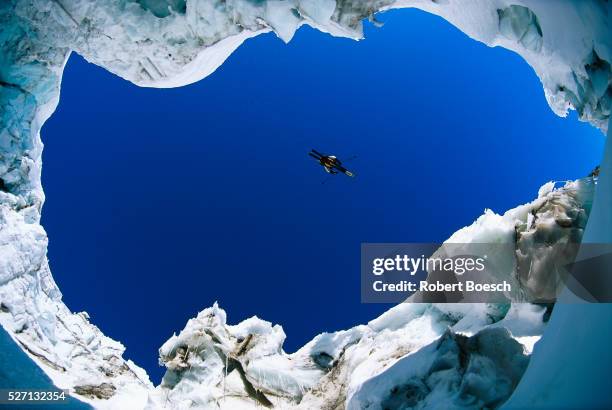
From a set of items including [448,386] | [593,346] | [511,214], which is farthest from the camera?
[511,214]

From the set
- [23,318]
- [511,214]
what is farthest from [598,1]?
[23,318]

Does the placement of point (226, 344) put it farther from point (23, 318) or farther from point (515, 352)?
point (515, 352)

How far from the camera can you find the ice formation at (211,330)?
6824 mm

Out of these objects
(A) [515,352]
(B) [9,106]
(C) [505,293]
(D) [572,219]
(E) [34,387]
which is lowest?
(E) [34,387]

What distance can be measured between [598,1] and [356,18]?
4.49 meters

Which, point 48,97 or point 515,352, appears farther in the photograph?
point 48,97

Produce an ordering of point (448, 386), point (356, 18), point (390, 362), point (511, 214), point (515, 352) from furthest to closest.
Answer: point (511, 214), point (390, 362), point (356, 18), point (448, 386), point (515, 352)

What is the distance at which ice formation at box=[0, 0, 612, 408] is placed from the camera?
6824 mm

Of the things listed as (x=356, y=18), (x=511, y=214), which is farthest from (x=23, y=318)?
(x=511, y=214)

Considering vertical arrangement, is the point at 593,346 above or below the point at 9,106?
below

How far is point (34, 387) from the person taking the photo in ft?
25.0

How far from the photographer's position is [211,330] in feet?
41.5

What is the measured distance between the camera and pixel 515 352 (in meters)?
7.54

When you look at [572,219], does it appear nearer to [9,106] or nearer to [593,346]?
[593,346]
